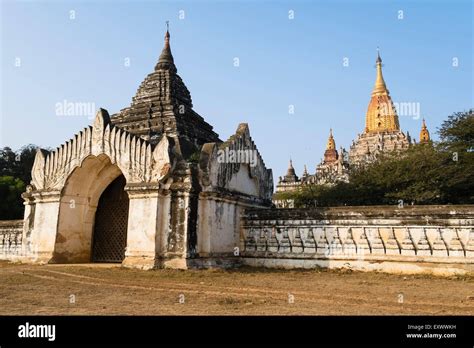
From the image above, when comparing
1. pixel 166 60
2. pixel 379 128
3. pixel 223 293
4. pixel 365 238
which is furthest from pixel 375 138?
pixel 223 293

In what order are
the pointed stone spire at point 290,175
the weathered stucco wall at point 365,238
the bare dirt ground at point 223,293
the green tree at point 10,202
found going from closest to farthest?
1. the bare dirt ground at point 223,293
2. the weathered stucco wall at point 365,238
3. the green tree at point 10,202
4. the pointed stone spire at point 290,175

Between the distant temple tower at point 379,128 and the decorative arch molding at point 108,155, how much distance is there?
53158mm

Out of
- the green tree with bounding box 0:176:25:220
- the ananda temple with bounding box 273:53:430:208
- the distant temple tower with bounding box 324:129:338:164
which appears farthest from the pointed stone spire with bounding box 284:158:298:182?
the green tree with bounding box 0:176:25:220

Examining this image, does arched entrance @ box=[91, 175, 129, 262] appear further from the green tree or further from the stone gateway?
the green tree

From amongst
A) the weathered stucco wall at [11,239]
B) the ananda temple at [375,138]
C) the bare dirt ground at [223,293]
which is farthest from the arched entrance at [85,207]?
the ananda temple at [375,138]

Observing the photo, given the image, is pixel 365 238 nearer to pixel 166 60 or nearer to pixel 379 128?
pixel 166 60

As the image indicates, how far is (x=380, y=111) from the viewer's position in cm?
7638

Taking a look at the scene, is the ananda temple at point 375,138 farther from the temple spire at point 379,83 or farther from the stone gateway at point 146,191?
the stone gateway at point 146,191

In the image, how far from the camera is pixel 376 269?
14.3 m

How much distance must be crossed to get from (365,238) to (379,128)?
2531 inches

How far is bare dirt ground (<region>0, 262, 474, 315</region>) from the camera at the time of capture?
7188 millimetres

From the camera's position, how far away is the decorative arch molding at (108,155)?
14609 mm

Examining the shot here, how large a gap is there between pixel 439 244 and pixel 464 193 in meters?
11.7

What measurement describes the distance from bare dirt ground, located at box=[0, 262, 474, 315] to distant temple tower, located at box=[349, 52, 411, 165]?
180 feet
